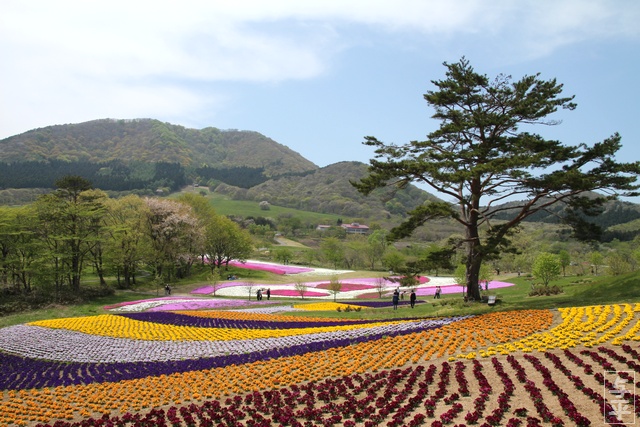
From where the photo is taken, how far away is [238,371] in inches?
570

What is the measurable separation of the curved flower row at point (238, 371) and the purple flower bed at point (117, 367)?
0.04m

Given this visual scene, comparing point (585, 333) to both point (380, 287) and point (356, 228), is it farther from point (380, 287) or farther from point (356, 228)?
point (356, 228)

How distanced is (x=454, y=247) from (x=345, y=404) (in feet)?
51.6

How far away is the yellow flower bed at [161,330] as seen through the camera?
2144 centimetres

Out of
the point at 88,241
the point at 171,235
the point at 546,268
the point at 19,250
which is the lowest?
the point at 546,268

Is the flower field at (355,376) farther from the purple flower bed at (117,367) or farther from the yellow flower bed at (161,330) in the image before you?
the yellow flower bed at (161,330)

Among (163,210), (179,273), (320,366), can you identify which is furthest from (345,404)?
(179,273)

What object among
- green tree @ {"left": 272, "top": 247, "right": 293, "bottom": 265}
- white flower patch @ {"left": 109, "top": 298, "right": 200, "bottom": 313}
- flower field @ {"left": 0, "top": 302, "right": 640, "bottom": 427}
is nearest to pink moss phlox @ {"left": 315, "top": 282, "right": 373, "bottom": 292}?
white flower patch @ {"left": 109, "top": 298, "right": 200, "bottom": 313}

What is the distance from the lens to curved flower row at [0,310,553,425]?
40.4 feet

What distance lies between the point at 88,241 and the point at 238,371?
3730 cm

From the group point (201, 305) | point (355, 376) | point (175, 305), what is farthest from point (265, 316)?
point (355, 376)

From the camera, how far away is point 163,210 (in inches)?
2235

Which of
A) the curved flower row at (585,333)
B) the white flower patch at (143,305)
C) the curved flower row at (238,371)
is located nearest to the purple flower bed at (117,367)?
the curved flower row at (238,371)

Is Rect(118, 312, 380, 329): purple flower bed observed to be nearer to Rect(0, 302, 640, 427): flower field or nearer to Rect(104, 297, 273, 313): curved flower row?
Rect(0, 302, 640, 427): flower field
